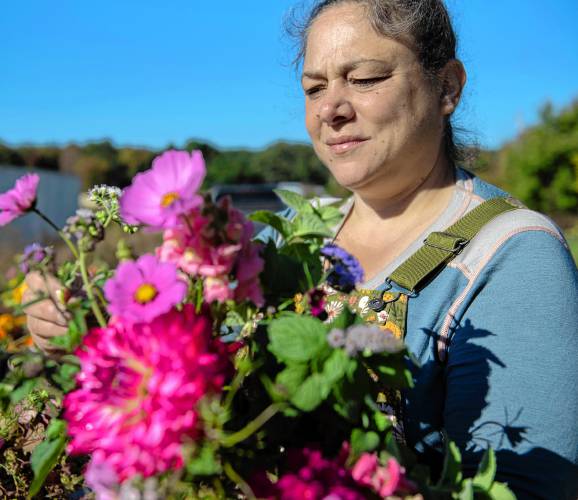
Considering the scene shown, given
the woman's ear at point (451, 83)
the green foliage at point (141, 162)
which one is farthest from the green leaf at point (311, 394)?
the green foliage at point (141, 162)

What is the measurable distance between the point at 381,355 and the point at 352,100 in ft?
3.04

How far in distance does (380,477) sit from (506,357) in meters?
0.63

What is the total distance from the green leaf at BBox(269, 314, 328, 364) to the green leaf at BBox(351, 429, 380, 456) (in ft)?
0.37

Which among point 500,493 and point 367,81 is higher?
point 367,81

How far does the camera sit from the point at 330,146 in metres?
1.52

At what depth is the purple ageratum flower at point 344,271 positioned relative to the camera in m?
0.69

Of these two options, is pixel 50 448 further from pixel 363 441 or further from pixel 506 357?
pixel 506 357

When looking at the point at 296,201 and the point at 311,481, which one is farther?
the point at 296,201

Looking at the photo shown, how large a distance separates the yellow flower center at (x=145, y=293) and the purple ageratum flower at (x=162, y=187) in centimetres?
6

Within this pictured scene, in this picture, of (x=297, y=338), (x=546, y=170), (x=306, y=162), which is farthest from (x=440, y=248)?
(x=306, y=162)

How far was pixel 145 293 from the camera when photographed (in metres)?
0.55

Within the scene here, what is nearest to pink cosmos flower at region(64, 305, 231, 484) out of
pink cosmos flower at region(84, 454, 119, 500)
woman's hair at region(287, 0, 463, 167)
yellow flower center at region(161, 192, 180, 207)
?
pink cosmos flower at region(84, 454, 119, 500)

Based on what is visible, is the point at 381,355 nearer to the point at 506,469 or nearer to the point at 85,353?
the point at 85,353

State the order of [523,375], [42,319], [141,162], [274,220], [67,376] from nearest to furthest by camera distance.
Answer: [67,376], [274,220], [42,319], [523,375], [141,162]
